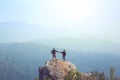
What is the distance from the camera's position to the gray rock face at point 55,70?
43.8m

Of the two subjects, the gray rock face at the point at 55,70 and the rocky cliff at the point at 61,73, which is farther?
the gray rock face at the point at 55,70

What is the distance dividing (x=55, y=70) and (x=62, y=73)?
1.23m

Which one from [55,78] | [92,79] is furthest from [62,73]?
[92,79]

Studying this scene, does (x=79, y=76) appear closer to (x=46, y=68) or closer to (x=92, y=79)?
(x=92, y=79)

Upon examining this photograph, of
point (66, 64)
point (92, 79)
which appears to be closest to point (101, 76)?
point (92, 79)

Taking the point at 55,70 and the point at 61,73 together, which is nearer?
the point at 61,73

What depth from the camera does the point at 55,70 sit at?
1751 inches

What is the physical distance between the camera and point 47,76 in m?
44.8

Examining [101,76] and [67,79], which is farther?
[101,76]

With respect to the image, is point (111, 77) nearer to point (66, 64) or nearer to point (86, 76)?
point (86, 76)

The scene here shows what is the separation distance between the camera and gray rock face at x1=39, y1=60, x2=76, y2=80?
144 feet

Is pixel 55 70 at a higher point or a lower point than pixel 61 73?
higher

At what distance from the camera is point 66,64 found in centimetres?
4600

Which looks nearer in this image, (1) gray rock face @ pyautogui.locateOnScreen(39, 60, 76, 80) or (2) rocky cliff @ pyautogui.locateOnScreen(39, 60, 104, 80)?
(2) rocky cliff @ pyautogui.locateOnScreen(39, 60, 104, 80)
